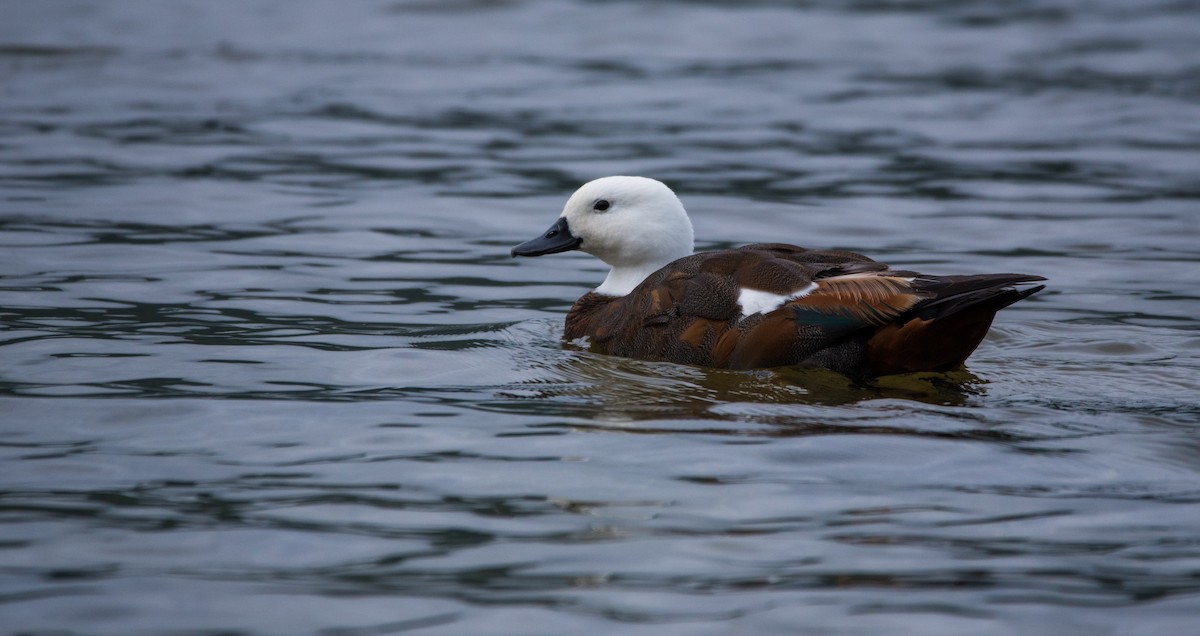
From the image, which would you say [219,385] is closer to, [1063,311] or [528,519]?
[528,519]

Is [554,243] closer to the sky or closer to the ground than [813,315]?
closer to the sky

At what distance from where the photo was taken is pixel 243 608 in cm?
420

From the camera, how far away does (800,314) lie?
6.46 m

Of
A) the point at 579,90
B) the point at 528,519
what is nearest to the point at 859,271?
the point at 528,519

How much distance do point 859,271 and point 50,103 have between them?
37.0 feet

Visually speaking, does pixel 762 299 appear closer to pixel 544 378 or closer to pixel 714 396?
pixel 714 396

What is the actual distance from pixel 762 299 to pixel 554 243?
1.82 m

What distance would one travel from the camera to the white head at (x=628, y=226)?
7.89 metres

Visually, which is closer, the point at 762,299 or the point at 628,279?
the point at 762,299

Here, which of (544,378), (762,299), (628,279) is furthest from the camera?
(628,279)

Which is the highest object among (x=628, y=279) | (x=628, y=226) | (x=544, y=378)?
(x=628, y=226)

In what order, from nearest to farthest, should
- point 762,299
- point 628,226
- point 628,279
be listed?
1. point 762,299
2. point 628,226
3. point 628,279

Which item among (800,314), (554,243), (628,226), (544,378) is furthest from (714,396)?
(554,243)

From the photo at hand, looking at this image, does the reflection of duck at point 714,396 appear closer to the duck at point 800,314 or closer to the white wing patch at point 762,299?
the duck at point 800,314
